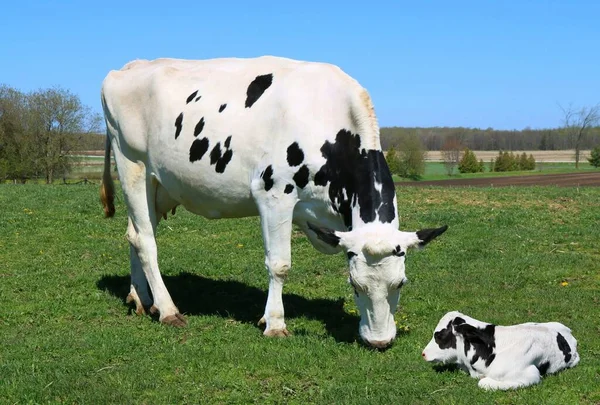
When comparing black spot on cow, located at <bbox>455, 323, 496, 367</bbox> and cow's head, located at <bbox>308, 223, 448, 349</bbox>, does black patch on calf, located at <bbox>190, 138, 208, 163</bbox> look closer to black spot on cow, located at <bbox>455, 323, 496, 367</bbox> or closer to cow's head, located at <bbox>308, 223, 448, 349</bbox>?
cow's head, located at <bbox>308, 223, 448, 349</bbox>

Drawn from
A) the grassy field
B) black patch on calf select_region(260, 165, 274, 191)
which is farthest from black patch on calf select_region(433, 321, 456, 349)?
black patch on calf select_region(260, 165, 274, 191)

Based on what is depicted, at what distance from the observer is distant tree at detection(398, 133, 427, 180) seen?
3201 inches

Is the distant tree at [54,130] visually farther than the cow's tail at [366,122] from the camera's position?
Yes

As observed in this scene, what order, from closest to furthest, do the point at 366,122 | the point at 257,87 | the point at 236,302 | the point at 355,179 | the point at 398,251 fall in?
the point at 398,251 → the point at 355,179 → the point at 366,122 → the point at 257,87 → the point at 236,302

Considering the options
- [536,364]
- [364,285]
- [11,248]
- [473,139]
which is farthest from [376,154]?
[473,139]

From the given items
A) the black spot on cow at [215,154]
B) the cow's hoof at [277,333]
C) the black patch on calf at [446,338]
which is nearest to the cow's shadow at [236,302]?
the cow's hoof at [277,333]

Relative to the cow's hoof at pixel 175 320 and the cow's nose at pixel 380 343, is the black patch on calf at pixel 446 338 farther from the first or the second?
the cow's hoof at pixel 175 320

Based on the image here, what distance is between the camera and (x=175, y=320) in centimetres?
923

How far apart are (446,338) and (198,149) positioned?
4062mm

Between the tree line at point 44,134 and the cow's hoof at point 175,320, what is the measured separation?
58.8 m

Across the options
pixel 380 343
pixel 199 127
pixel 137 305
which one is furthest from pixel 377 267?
pixel 137 305

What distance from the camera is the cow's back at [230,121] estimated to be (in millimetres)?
8281

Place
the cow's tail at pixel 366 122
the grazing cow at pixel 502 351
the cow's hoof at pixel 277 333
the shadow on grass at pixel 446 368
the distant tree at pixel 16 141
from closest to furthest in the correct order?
the grazing cow at pixel 502 351 < the shadow on grass at pixel 446 368 < the cow's tail at pixel 366 122 < the cow's hoof at pixel 277 333 < the distant tree at pixel 16 141

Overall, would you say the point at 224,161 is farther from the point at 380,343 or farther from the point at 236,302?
the point at 380,343
